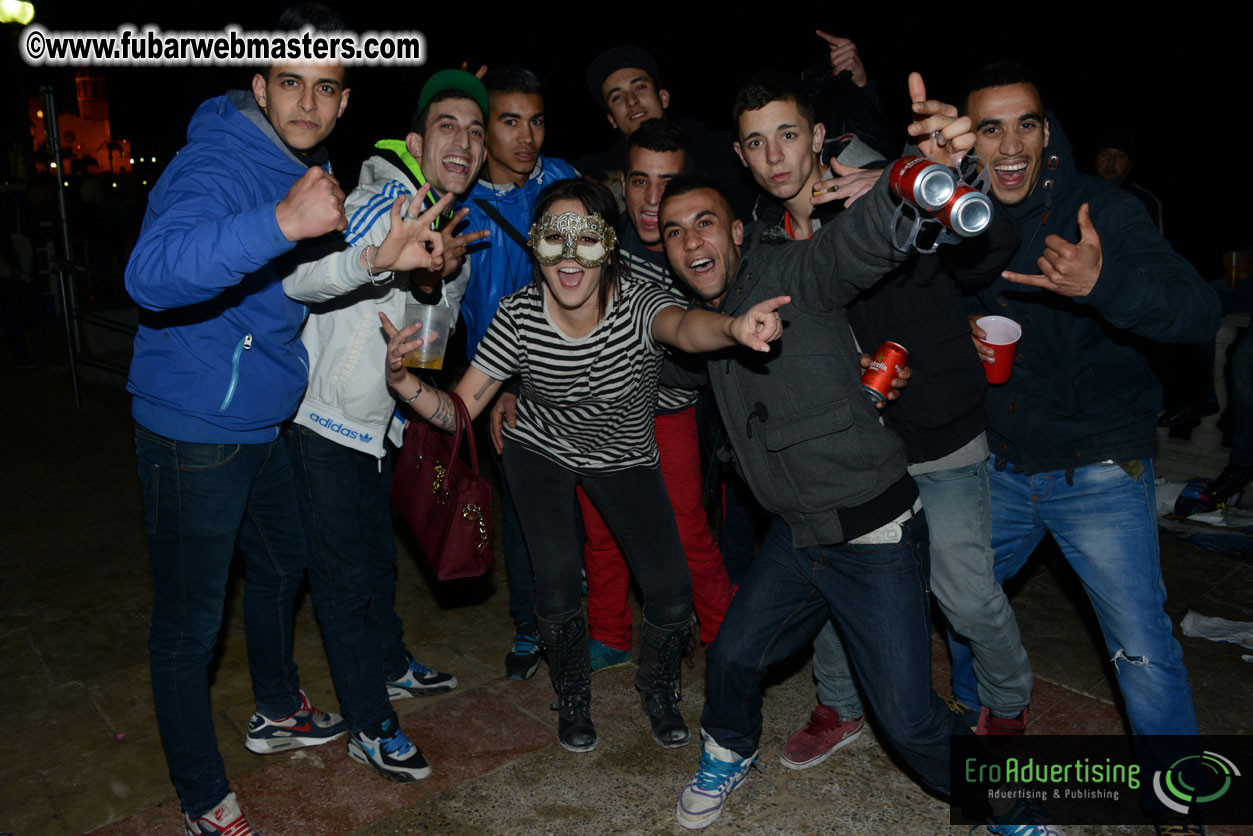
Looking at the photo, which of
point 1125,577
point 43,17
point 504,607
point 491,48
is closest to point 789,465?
point 1125,577

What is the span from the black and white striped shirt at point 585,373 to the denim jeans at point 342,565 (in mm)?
677

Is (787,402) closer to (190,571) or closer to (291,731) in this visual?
(190,571)

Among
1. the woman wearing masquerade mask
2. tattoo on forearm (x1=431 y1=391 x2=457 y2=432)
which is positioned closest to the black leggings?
the woman wearing masquerade mask

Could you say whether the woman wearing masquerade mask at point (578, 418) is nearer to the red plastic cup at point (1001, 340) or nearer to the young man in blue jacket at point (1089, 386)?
the red plastic cup at point (1001, 340)

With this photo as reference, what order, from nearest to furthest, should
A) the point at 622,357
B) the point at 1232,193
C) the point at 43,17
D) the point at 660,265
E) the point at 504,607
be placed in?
1. the point at 622,357
2. the point at 660,265
3. the point at 504,607
4. the point at 1232,193
5. the point at 43,17

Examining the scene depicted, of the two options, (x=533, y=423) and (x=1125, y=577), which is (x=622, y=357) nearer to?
(x=533, y=423)

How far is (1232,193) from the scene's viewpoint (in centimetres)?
1656

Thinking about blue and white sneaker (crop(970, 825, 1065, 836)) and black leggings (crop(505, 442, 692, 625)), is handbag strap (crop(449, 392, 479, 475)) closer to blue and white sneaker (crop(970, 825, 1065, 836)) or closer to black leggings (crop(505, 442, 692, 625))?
black leggings (crop(505, 442, 692, 625))

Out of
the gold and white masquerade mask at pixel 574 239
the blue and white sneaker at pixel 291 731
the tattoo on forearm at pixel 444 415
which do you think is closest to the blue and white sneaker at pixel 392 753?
the blue and white sneaker at pixel 291 731

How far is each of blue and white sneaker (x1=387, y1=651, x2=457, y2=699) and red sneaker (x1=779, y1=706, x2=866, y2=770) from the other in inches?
62.8

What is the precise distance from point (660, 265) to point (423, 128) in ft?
3.84

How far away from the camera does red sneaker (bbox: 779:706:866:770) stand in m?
3.58

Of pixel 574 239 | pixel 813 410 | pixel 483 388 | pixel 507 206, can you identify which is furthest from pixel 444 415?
pixel 813 410

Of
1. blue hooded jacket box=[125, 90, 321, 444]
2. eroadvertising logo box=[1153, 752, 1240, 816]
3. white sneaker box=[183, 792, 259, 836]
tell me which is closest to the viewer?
blue hooded jacket box=[125, 90, 321, 444]
